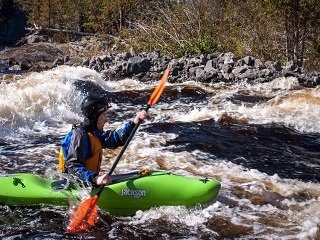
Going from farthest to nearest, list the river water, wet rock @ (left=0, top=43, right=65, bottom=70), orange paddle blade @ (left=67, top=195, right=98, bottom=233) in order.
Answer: wet rock @ (left=0, top=43, right=65, bottom=70) → the river water → orange paddle blade @ (left=67, top=195, right=98, bottom=233)

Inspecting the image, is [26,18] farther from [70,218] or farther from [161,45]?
[70,218]

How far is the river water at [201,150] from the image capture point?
12.7 feet

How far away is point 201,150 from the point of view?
6395 millimetres

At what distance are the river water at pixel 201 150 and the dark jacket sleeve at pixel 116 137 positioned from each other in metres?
0.66

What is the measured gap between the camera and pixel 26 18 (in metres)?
43.2

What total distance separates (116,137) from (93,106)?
1.49 feet

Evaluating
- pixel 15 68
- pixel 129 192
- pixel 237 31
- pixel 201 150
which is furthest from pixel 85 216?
pixel 15 68

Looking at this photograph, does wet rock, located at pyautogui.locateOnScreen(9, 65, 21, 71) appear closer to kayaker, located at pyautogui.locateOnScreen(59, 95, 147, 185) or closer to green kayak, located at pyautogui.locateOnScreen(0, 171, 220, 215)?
green kayak, located at pyautogui.locateOnScreen(0, 171, 220, 215)

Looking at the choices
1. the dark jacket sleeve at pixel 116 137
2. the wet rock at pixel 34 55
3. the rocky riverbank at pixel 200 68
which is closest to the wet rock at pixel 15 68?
the wet rock at pixel 34 55

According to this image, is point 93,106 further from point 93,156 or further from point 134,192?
point 134,192

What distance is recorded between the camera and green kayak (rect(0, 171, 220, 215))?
3.98 metres

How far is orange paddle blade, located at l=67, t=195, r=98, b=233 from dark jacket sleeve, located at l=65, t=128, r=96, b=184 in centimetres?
18

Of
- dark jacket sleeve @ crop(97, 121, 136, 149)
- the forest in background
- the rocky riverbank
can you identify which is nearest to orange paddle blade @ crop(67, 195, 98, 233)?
dark jacket sleeve @ crop(97, 121, 136, 149)

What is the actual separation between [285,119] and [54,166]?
447 centimetres
